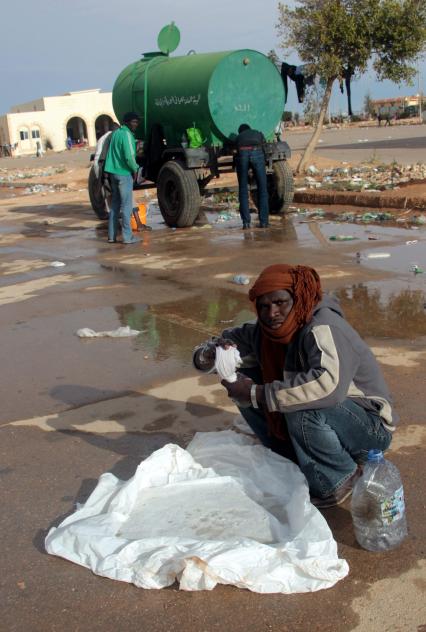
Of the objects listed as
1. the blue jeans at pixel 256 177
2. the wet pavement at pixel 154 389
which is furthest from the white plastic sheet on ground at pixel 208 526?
the blue jeans at pixel 256 177

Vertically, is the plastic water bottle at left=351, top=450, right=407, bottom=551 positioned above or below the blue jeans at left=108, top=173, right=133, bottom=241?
below

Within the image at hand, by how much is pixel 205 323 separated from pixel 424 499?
3093mm

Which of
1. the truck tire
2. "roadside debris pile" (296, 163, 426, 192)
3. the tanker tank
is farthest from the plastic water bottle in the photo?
"roadside debris pile" (296, 163, 426, 192)

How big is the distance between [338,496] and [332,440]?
0.27 metres

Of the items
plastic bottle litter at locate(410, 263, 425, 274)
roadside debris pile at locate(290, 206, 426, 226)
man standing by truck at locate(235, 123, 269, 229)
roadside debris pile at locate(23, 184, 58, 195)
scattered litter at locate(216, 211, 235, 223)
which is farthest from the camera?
roadside debris pile at locate(23, 184, 58, 195)

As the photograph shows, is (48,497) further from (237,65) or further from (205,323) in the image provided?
(237,65)

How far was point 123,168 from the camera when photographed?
10062mm

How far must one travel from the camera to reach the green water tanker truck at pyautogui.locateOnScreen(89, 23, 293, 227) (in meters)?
10.8

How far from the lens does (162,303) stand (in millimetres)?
6707

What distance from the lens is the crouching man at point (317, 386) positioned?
111 inches

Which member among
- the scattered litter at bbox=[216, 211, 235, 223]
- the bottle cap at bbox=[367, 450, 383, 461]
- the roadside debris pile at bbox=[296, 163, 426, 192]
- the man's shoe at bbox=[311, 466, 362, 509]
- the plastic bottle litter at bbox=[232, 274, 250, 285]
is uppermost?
the roadside debris pile at bbox=[296, 163, 426, 192]

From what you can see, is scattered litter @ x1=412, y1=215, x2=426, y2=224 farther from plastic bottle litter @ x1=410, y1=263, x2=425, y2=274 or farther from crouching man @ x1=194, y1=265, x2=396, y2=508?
crouching man @ x1=194, y1=265, x2=396, y2=508

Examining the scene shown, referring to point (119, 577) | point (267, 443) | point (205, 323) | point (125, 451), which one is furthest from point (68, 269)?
point (119, 577)

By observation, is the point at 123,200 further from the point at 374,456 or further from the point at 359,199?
the point at 374,456
